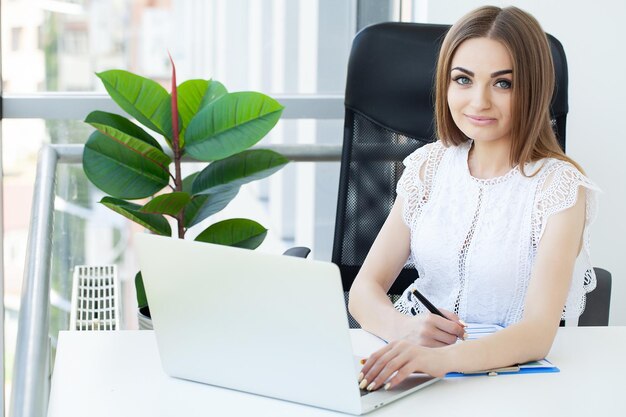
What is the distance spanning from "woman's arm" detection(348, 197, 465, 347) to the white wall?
1.04 meters

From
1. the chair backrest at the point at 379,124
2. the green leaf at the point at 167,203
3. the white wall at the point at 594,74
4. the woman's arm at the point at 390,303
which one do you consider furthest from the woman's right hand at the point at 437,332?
the white wall at the point at 594,74

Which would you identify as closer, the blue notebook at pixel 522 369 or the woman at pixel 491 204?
the blue notebook at pixel 522 369

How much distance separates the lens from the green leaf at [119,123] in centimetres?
218

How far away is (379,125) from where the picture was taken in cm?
195

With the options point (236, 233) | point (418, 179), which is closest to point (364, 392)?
point (418, 179)

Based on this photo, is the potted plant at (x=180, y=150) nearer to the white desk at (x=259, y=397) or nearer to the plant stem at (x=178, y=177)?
the plant stem at (x=178, y=177)

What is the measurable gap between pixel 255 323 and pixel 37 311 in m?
0.42

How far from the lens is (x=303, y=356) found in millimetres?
1030

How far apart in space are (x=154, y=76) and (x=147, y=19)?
0.17 meters

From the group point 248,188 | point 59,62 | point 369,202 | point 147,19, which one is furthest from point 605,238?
point 59,62

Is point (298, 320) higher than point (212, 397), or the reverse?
point (298, 320)

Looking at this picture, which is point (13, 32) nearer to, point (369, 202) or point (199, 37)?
point (199, 37)

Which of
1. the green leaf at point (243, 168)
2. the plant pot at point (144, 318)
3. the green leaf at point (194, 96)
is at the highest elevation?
the green leaf at point (194, 96)

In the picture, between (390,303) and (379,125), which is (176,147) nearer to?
(379,125)
